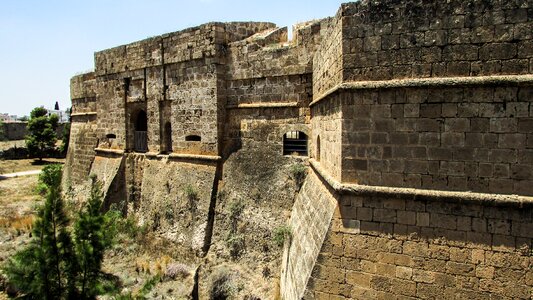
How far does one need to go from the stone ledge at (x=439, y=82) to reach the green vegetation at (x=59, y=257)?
4618mm

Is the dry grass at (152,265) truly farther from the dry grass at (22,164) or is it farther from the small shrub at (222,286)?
the dry grass at (22,164)

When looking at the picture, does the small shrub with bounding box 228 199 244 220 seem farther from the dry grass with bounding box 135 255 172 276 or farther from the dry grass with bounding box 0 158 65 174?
the dry grass with bounding box 0 158 65 174

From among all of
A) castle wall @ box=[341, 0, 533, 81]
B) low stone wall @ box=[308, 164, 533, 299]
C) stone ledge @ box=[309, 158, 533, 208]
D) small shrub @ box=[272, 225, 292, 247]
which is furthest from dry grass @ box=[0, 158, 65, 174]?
castle wall @ box=[341, 0, 533, 81]

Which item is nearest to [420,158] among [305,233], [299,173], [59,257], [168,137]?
[305,233]

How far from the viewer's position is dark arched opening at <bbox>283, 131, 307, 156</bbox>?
869cm

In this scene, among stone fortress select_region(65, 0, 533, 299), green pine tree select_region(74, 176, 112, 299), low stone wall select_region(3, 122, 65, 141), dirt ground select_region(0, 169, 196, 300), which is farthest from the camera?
low stone wall select_region(3, 122, 65, 141)

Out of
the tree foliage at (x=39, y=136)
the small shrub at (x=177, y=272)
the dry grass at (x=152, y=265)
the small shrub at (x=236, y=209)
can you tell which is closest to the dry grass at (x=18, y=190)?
the tree foliage at (x=39, y=136)

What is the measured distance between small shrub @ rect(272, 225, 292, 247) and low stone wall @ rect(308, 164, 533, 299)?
7.88 ft

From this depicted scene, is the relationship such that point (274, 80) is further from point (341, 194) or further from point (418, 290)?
point (418, 290)

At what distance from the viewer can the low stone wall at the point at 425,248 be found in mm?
4348

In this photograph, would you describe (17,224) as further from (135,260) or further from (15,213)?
(135,260)

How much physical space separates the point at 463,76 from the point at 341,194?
2120 millimetres

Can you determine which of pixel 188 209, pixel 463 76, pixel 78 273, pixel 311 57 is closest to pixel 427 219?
pixel 463 76

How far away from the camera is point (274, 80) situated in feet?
28.9
